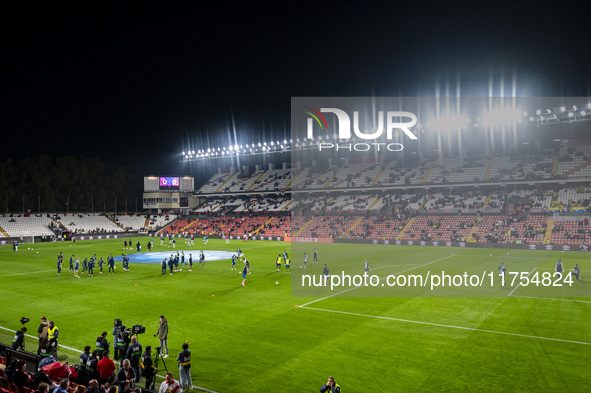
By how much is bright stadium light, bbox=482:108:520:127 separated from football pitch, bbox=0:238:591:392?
3136cm

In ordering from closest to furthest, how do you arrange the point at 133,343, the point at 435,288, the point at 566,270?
the point at 133,343 < the point at 435,288 < the point at 566,270

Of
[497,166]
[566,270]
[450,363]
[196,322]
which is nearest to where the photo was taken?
[450,363]

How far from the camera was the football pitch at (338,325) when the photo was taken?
1197cm

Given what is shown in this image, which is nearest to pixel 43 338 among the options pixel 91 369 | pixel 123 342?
pixel 123 342

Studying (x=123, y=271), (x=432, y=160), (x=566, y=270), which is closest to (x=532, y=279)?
(x=566, y=270)

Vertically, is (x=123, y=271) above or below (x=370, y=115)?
below

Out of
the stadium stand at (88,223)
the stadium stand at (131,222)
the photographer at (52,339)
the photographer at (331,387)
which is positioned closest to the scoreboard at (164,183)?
the stadium stand at (131,222)

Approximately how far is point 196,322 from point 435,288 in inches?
604

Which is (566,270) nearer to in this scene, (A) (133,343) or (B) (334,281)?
(B) (334,281)

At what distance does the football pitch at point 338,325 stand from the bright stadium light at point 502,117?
31362 millimetres

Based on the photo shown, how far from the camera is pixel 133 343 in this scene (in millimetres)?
11398

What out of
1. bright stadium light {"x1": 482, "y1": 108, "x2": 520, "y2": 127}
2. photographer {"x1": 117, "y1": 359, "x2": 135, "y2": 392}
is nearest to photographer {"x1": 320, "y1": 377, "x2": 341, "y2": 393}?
photographer {"x1": 117, "y1": 359, "x2": 135, "y2": 392}

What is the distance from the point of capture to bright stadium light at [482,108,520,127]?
5731cm

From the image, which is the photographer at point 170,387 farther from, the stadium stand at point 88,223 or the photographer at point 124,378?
the stadium stand at point 88,223
